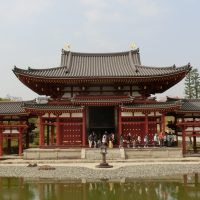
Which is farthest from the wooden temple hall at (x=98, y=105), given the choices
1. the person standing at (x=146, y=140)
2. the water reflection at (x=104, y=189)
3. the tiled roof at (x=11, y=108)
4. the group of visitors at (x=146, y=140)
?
the water reflection at (x=104, y=189)

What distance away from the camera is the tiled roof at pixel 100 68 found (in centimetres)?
3534

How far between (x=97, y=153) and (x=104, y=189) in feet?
47.6

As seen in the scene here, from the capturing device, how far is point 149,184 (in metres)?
18.7

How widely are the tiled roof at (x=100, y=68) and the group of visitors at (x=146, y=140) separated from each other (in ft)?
20.9

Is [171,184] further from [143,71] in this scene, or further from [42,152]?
[143,71]

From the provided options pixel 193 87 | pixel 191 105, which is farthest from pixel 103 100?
pixel 193 87

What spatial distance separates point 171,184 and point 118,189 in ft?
10.8

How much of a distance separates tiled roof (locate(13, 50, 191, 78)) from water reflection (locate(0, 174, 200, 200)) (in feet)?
53.3

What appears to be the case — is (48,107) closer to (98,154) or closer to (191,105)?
(98,154)

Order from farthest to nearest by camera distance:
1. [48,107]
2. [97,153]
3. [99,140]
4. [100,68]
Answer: [100,68] → [99,140] → [48,107] → [97,153]

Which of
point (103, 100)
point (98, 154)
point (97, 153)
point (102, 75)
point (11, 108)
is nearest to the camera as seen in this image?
point (98, 154)

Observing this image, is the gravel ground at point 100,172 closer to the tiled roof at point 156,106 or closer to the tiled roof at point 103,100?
the tiled roof at point 156,106

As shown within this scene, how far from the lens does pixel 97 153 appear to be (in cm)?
3195

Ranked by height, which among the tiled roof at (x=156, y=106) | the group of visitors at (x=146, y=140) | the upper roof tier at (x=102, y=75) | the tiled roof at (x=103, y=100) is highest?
the upper roof tier at (x=102, y=75)
